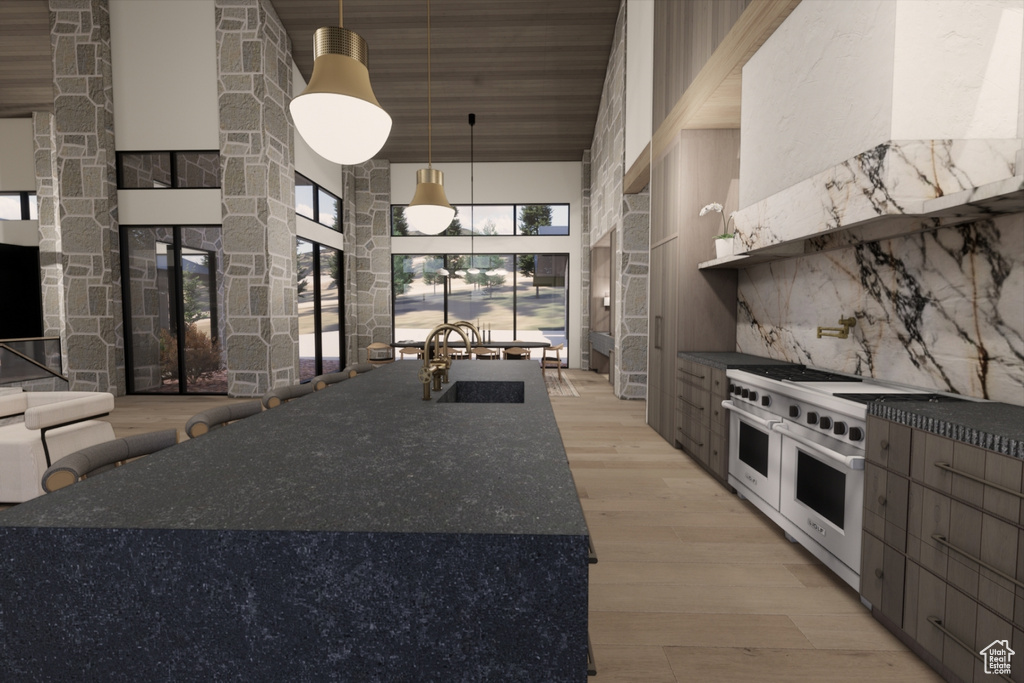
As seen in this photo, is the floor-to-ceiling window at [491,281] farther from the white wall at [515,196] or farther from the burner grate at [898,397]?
the burner grate at [898,397]

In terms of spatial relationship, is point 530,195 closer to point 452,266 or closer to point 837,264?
point 452,266

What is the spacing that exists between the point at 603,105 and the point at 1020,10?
5.95 metres

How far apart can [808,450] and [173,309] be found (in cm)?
680

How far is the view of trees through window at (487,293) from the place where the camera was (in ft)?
28.8

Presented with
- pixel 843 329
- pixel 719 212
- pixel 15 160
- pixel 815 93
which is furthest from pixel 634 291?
pixel 15 160

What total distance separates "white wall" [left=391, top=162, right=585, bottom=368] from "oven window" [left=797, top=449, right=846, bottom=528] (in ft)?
21.4

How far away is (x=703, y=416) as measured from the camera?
330 cm

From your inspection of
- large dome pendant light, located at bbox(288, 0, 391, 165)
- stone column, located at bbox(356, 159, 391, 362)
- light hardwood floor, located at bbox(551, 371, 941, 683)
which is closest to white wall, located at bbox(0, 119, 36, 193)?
stone column, located at bbox(356, 159, 391, 362)

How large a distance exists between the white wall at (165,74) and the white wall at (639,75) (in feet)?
15.7

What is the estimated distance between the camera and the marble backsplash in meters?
1.74

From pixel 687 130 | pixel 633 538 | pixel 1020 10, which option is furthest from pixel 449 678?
pixel 687 130

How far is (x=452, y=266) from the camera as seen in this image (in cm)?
882

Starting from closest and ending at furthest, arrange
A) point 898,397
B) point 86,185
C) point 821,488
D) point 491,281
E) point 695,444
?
point 898,397, point 821,488, point 695,444, point 86,185, point 491,281

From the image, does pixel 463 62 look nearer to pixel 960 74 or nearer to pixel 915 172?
pixel 960 74
